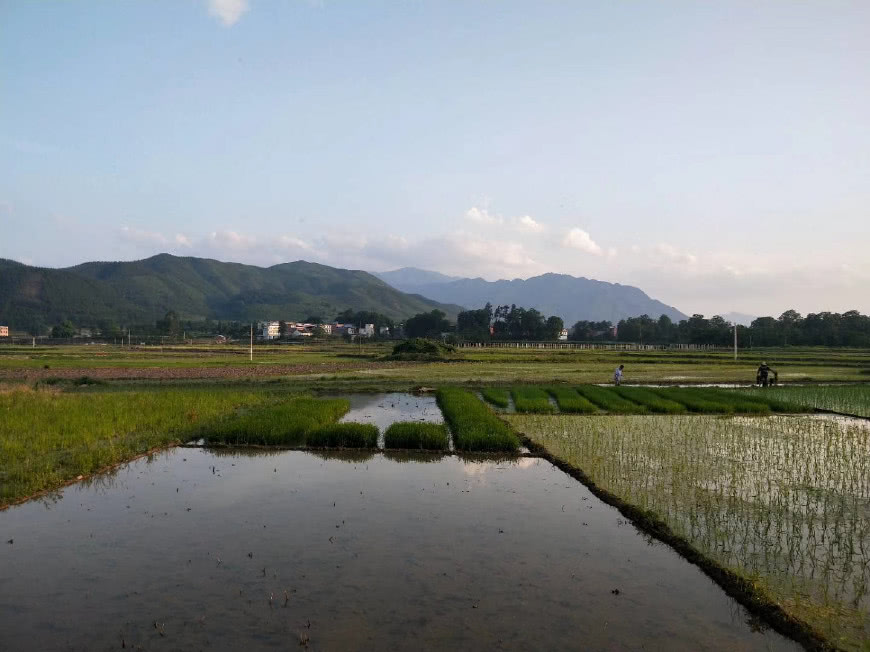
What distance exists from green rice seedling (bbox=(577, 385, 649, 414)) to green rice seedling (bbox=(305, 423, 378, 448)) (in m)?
9.91

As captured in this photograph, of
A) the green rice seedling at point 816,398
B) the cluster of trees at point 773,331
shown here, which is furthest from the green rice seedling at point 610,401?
the cluster of trees at point 773,331

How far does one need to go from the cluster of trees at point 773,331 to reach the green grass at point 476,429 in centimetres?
7669

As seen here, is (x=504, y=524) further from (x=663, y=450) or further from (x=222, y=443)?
(x=222, y=443)

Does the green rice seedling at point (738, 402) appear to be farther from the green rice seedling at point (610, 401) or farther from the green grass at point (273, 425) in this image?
the green grass at point (273, 425)

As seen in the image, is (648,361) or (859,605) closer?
(859,605)

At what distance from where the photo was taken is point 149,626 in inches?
228

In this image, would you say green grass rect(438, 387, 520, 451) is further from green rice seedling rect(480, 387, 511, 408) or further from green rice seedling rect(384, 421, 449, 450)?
green rice seedling rect(480, 387, 511, 408)

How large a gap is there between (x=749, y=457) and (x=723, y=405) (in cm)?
921

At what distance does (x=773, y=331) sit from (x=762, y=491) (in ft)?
302

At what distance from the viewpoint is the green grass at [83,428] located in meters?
11.6

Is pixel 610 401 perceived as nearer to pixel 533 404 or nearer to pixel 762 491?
pixel 533 404

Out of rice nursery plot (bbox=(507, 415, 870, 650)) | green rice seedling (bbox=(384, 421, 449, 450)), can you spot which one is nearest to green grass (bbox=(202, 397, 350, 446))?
green rice seedling (bbox=(384, 421, 449, 450))

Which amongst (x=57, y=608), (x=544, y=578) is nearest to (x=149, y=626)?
(x=57, y=608)

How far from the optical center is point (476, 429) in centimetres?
1583
